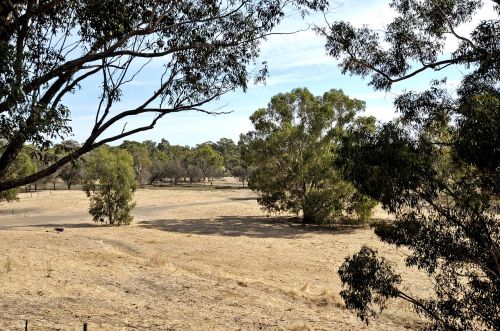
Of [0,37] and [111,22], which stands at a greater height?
[111,22]

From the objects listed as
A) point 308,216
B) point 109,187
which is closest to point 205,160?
point 308,216

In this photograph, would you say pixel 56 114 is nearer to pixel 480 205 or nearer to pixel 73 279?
pixel 480 205

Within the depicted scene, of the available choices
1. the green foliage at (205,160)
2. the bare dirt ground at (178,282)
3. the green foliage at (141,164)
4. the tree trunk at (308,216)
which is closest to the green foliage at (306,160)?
the tree trunk at (308,216)

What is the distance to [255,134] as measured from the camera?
31.9m

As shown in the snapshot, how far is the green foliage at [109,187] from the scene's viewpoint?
2581 centimetres

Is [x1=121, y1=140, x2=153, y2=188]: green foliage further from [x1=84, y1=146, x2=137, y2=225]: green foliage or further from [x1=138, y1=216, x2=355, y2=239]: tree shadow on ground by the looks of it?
[x1=84, y1=146, x2=137, y2=225]: green foliage

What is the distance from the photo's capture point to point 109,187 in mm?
25828

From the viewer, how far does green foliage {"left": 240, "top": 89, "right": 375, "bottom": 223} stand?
92.2 ft

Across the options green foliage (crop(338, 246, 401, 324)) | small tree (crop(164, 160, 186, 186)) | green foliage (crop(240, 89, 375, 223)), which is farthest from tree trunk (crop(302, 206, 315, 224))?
small tree (crop(164, 160, 186, 186))

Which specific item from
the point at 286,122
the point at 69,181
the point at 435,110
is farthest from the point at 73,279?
the point at 69,181

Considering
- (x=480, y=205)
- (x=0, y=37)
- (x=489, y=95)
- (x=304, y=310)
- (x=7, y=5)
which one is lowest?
(x=304, y=310)

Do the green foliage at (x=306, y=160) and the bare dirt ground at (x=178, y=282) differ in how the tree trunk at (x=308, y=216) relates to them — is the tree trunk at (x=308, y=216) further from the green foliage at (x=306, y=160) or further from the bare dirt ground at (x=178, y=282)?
the bare dirt ground at (x=178, y=282)

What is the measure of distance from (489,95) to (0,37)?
22.1 ft

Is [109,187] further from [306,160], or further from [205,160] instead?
[205,160]
